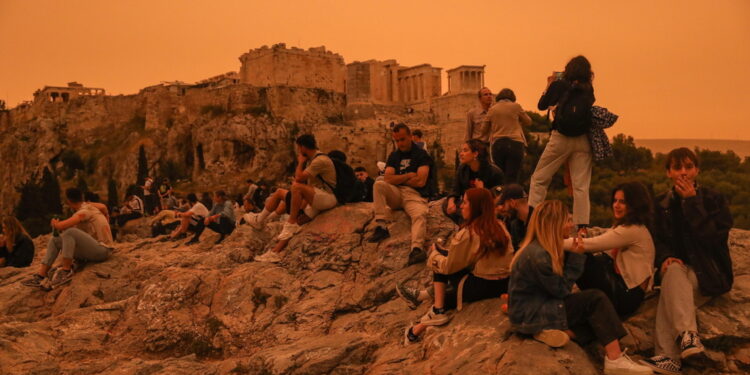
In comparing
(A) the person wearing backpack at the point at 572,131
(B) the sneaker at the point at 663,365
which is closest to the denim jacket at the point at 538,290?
(B) the sneaker at the point at 663,365

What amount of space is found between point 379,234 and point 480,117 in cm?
258

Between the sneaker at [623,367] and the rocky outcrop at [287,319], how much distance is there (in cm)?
12

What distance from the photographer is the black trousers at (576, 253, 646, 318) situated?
20.0ft

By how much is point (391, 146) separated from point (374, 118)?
599cm

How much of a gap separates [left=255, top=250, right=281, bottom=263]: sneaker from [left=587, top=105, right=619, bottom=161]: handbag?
Answer: 489 cm

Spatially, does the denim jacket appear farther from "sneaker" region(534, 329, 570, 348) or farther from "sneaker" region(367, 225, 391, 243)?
"sneaker" region(367, 225, 391, 243)

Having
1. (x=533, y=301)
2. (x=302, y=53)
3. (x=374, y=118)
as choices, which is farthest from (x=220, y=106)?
(x=533, y=301)

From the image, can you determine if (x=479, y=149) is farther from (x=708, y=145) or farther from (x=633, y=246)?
(x=708, y=145)

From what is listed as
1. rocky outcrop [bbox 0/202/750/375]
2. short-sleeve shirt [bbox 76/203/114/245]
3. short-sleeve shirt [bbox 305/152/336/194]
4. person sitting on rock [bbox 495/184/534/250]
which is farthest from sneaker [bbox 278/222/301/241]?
person sitting on rock [bbox 495/184/534/250]

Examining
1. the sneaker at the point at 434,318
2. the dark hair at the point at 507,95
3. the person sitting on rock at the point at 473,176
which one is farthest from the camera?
the dark hair at the point at 507,95

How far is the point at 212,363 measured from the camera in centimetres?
803

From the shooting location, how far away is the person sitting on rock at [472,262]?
638cm

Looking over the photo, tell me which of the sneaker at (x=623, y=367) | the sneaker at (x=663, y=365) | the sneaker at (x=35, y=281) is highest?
the sneaker at (x=623, y=367)

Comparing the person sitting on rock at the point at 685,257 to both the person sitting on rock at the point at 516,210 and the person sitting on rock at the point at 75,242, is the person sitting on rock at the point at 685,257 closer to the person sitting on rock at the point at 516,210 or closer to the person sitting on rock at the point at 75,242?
the person sitting on rock at the point at 516,210
